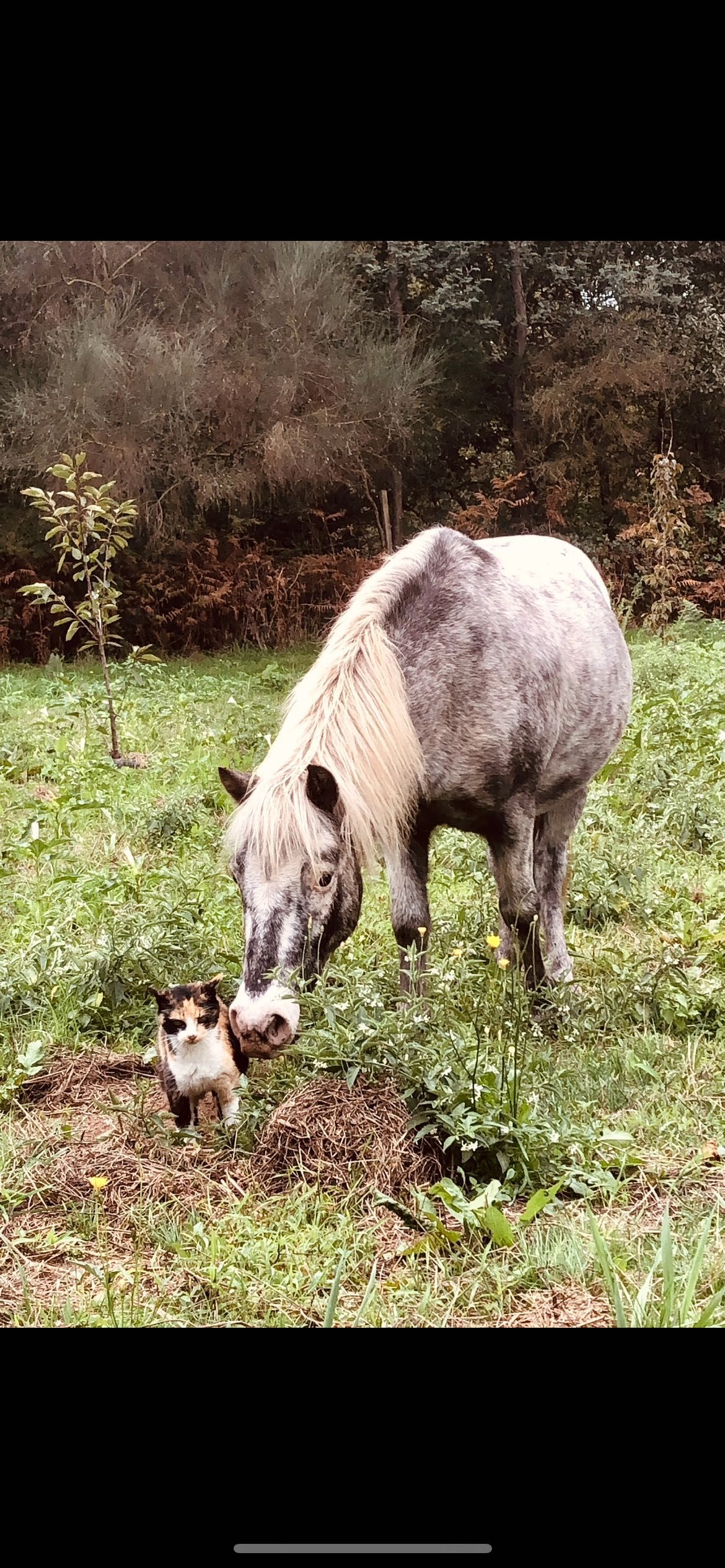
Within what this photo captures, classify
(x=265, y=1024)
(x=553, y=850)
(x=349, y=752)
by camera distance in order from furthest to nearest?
(x=553, y=850) → (x=349, y=752) → (x=265, y=1024)

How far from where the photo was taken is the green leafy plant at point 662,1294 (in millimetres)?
2062

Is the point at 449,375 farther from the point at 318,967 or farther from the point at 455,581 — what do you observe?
the point at 318,967

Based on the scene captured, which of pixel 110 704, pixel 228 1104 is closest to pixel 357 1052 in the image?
pixel 228 1104

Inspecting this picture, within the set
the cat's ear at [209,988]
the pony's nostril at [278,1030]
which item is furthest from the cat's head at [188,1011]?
the pony's nostril at [278,1030]

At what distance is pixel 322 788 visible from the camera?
228 centimetres

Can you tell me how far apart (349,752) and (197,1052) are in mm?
624

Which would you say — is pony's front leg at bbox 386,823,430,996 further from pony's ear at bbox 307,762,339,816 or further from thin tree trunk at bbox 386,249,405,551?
thin tree trunk at bbox 386,249,405,551

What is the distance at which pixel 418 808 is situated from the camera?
8.36 feet

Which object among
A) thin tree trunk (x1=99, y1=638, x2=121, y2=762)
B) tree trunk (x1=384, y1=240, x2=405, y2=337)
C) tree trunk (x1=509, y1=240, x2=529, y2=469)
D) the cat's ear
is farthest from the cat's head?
tree trunk (x1=384, y1=240, x2=405, y2=337)

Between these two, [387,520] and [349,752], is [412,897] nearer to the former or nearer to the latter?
[349,752]

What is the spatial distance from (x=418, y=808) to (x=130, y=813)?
0.65m

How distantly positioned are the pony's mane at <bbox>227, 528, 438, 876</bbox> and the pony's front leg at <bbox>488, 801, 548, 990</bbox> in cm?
29

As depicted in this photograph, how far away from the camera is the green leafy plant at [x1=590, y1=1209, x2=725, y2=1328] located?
2.06m

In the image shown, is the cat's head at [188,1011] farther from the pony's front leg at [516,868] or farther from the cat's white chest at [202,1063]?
the pony's front leg at [516,868]
